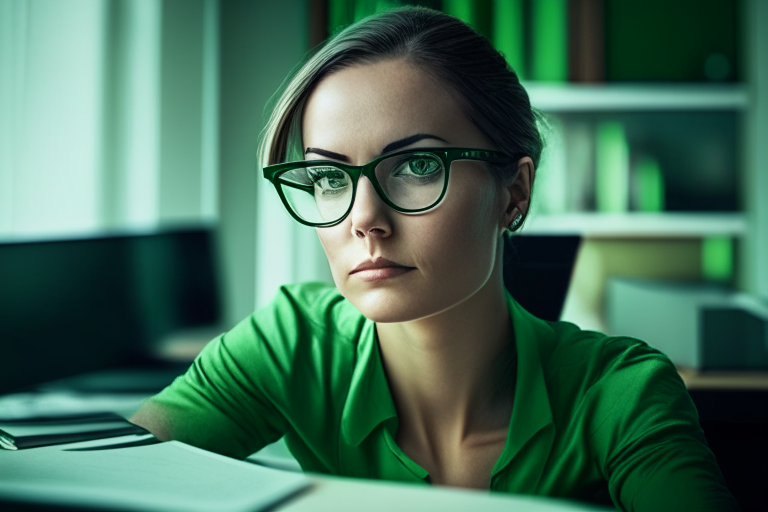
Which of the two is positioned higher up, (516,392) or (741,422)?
(516,392)

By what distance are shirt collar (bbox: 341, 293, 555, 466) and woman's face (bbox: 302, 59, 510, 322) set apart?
A: 0.11 metres

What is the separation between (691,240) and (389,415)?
6.96 feet

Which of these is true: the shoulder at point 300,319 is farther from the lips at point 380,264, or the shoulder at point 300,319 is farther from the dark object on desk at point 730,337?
the dark object on desk at point 730,337

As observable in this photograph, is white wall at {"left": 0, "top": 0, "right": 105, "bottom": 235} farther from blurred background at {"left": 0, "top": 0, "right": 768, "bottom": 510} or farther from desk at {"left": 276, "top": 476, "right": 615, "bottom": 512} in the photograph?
desk at {"left": 276, "top": 476, "right": 615, "bottom": 512}

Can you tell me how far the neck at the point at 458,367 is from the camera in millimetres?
783

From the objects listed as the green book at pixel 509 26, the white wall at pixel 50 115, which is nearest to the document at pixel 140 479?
the white wall at pixel 50 115

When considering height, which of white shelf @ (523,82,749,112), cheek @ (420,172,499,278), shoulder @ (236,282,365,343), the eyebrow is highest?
white shelf @ (523,82,749,112)

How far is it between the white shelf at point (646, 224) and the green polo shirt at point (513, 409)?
65.4 inches

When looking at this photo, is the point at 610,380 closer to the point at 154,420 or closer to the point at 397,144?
the point at 397,144

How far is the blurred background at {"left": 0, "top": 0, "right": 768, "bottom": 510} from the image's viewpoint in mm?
1554

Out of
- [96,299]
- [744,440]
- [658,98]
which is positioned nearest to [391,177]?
[744,440]

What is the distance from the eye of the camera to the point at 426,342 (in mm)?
786

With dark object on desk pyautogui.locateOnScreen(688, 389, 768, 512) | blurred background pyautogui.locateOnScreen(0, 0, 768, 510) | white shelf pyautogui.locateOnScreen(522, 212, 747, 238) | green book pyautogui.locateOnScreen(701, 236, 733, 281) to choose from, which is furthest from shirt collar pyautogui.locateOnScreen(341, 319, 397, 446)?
green book pyautogui.locateOnScreen(701, 236, 733, 281)

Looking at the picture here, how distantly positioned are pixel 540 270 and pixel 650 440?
1.09 feet
